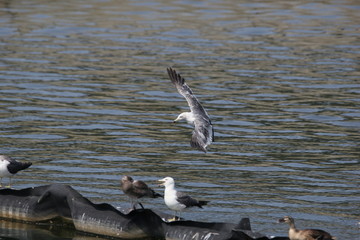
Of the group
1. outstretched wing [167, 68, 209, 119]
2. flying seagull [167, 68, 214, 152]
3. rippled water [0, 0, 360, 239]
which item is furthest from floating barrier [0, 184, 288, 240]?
outstretched wing [167, 68, 209, 119]

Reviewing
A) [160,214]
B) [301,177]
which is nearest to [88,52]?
[301,177]

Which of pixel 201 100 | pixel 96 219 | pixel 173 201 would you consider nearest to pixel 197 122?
pixel 96 219

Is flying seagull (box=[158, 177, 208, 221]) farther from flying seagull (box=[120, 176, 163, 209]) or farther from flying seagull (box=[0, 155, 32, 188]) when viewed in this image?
flying seagull (box=[0, 155, 32, 188])

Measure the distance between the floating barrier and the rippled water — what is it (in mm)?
1626

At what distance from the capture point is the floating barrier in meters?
15.2

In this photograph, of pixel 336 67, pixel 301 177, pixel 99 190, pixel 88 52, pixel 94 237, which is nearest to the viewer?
pixel 94 237

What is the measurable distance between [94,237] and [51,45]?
84.1 feet

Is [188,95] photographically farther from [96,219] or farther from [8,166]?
[96,219]

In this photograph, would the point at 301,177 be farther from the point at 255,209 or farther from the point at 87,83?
the point at 87,83

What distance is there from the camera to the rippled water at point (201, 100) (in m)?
19.7

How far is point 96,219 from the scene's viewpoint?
16.4 m

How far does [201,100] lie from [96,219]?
47.0 feet

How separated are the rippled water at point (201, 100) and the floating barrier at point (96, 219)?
5.33ft

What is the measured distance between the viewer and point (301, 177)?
20766mm
